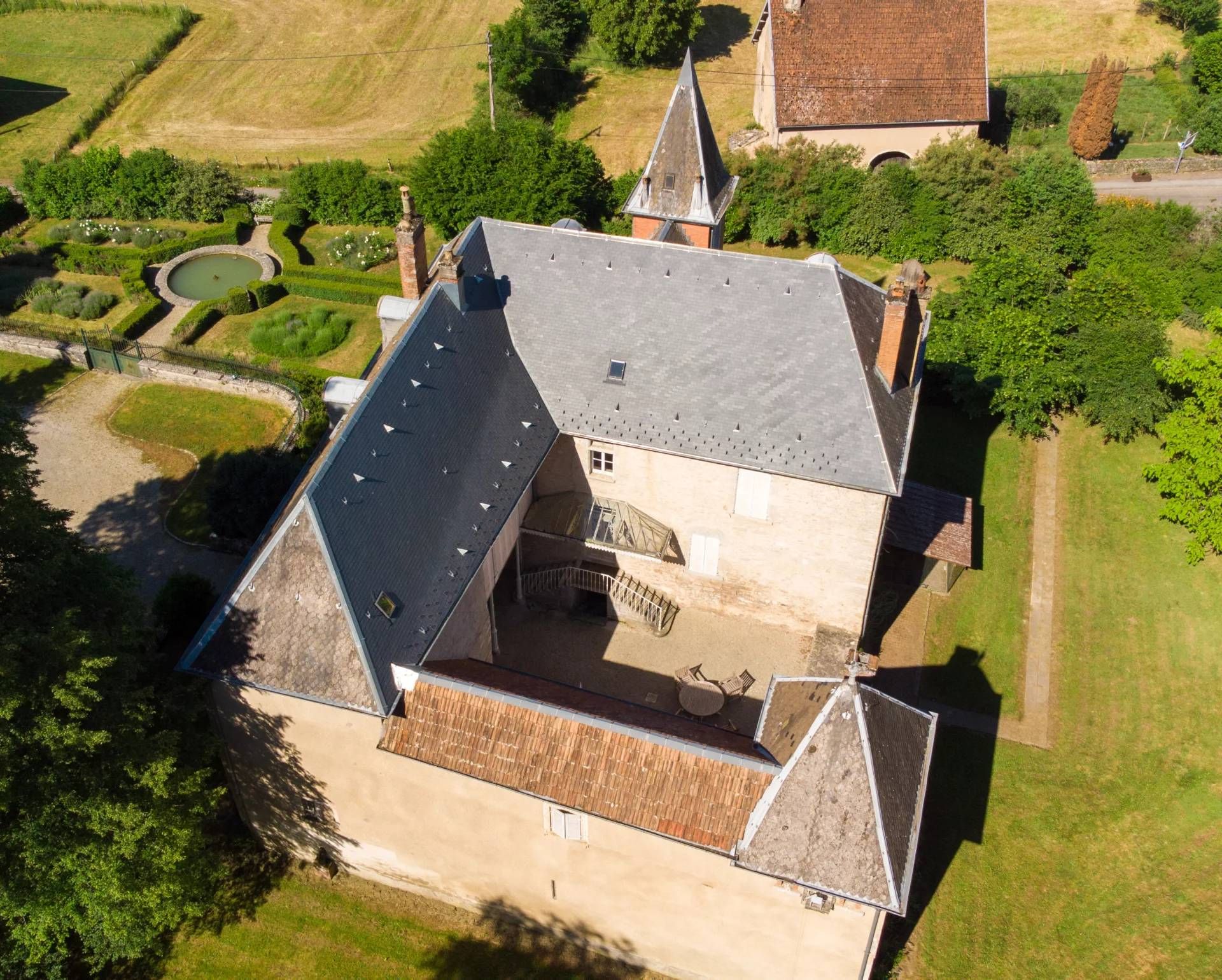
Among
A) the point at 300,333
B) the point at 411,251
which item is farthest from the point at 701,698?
the point at 300,333

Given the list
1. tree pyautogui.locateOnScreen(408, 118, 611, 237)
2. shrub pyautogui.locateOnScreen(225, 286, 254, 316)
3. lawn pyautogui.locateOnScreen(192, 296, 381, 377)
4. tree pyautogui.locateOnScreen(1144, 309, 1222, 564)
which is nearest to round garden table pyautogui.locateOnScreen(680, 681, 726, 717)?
tree pyautogui.locateOnScreen(1144, 309, 1222, 564)

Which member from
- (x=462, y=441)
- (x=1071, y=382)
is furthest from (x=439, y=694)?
(x=1071, y=382)

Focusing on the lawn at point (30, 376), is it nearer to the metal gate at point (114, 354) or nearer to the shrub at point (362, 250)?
the metal gate at point (114, 354)

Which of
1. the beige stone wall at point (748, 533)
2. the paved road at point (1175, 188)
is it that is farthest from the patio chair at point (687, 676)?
the paved road at point (1175, 188)

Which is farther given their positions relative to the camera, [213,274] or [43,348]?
[213,274]

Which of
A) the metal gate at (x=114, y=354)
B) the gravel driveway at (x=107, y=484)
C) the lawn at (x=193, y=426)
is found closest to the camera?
the gravel driveway at (x=107, y=484)

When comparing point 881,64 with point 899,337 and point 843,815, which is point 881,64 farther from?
point 843,815
